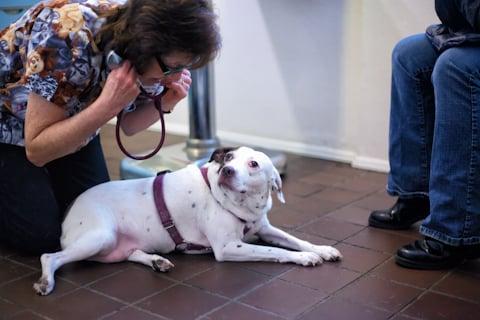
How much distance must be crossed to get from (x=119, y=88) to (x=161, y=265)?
1.73 ft

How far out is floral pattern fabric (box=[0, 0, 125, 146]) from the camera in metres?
1.62

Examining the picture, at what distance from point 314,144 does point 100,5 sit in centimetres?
171

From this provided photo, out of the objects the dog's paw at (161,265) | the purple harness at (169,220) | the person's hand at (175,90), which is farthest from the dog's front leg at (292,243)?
the person's hand at (175,90)

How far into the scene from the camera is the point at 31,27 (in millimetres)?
1698

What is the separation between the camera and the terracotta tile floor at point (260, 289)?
5.05 feet

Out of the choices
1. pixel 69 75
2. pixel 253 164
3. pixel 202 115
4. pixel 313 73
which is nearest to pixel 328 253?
pixel 253 164

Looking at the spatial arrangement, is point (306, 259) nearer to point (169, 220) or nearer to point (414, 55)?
point (169, 220)

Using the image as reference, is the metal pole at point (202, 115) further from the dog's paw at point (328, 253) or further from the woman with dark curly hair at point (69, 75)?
the dog's paw at point (328, 253)

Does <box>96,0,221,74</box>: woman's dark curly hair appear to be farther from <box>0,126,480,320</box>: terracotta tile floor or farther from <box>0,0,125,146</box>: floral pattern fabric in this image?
<box>0,126,480,320</box>: terracotta tile floor

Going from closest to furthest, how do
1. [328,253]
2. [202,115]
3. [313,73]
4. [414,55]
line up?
1. [328,253]
2. [414,55]
3. [202,115]
4. [313,73]

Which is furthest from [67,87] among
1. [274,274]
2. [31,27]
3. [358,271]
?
[358,271]

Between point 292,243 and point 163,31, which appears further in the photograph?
point 292,243

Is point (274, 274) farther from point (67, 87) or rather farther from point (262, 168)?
point (67, 87)

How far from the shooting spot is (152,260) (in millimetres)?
1812
